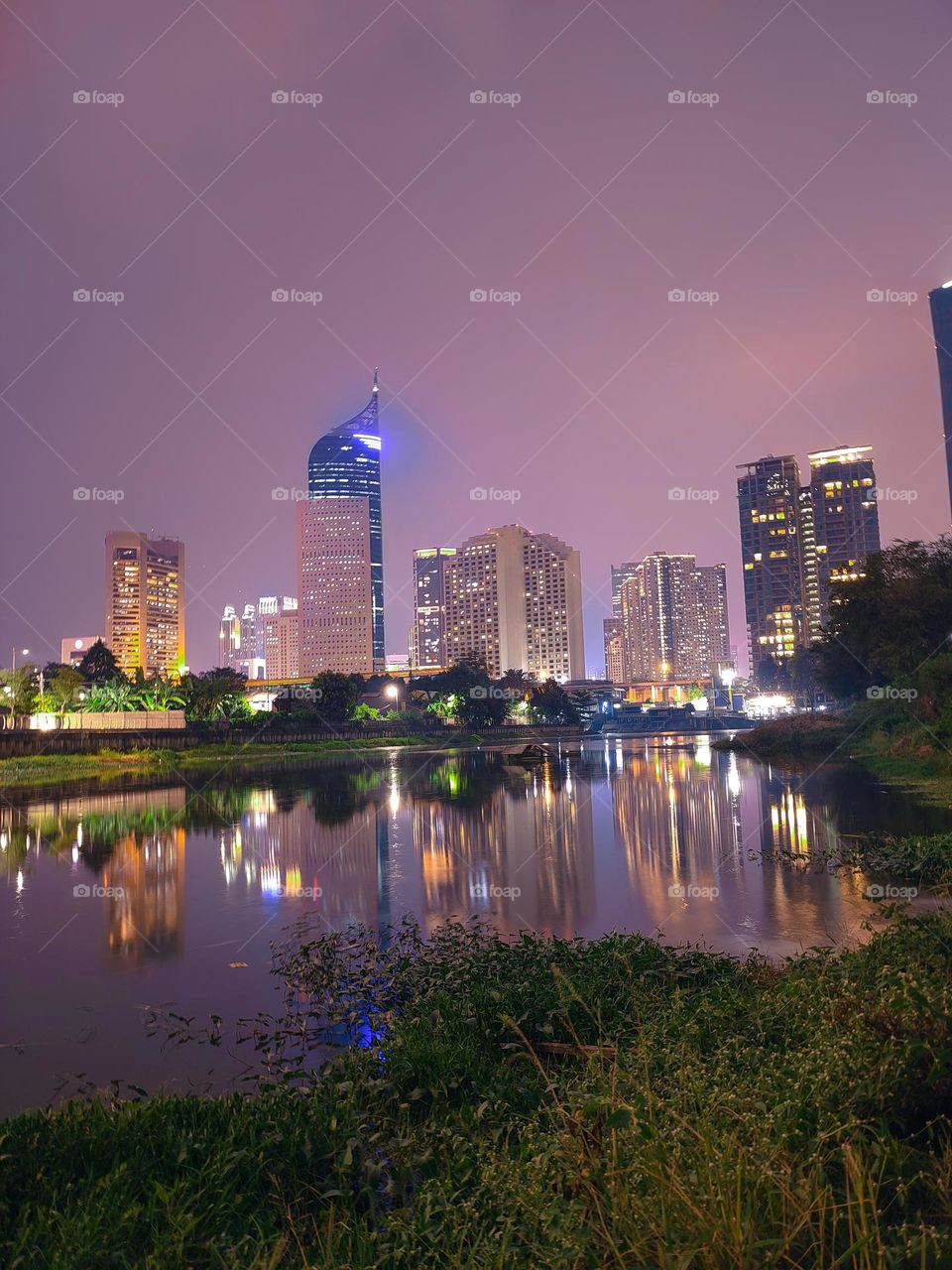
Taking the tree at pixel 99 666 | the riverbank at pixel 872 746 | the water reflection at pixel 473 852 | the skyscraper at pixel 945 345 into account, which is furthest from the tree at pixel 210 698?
the skyscraper at pixel 945 345

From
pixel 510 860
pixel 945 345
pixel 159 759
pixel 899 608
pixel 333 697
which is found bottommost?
pixel 159 759

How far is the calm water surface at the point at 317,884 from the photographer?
9.76 metres

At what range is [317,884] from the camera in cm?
1731

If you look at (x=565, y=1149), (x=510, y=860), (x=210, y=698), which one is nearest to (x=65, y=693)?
(x=210, y=698)

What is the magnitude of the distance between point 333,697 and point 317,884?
292 ft

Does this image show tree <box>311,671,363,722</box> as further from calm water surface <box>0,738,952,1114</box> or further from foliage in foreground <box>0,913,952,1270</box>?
foliage in foreground <box>0,913,952,1270</box>

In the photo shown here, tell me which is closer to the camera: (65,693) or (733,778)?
(733,778)

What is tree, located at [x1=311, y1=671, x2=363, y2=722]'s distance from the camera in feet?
340

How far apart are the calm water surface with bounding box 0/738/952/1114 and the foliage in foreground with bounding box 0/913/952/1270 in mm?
2255

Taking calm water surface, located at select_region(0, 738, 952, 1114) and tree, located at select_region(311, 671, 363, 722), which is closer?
calm water surface, located at select_region(0, 738, 952, 1114)

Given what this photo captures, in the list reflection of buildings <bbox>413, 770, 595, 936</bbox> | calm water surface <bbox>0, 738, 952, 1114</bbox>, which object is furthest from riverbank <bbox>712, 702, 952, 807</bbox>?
reflection of buildings <bbox>413, 770, 595, 936</bbox>

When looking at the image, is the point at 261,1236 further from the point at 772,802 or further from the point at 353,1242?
the point at 772,802

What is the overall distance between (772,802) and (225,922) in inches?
817

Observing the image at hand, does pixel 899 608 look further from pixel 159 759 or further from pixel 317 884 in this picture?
pixel 159 759
